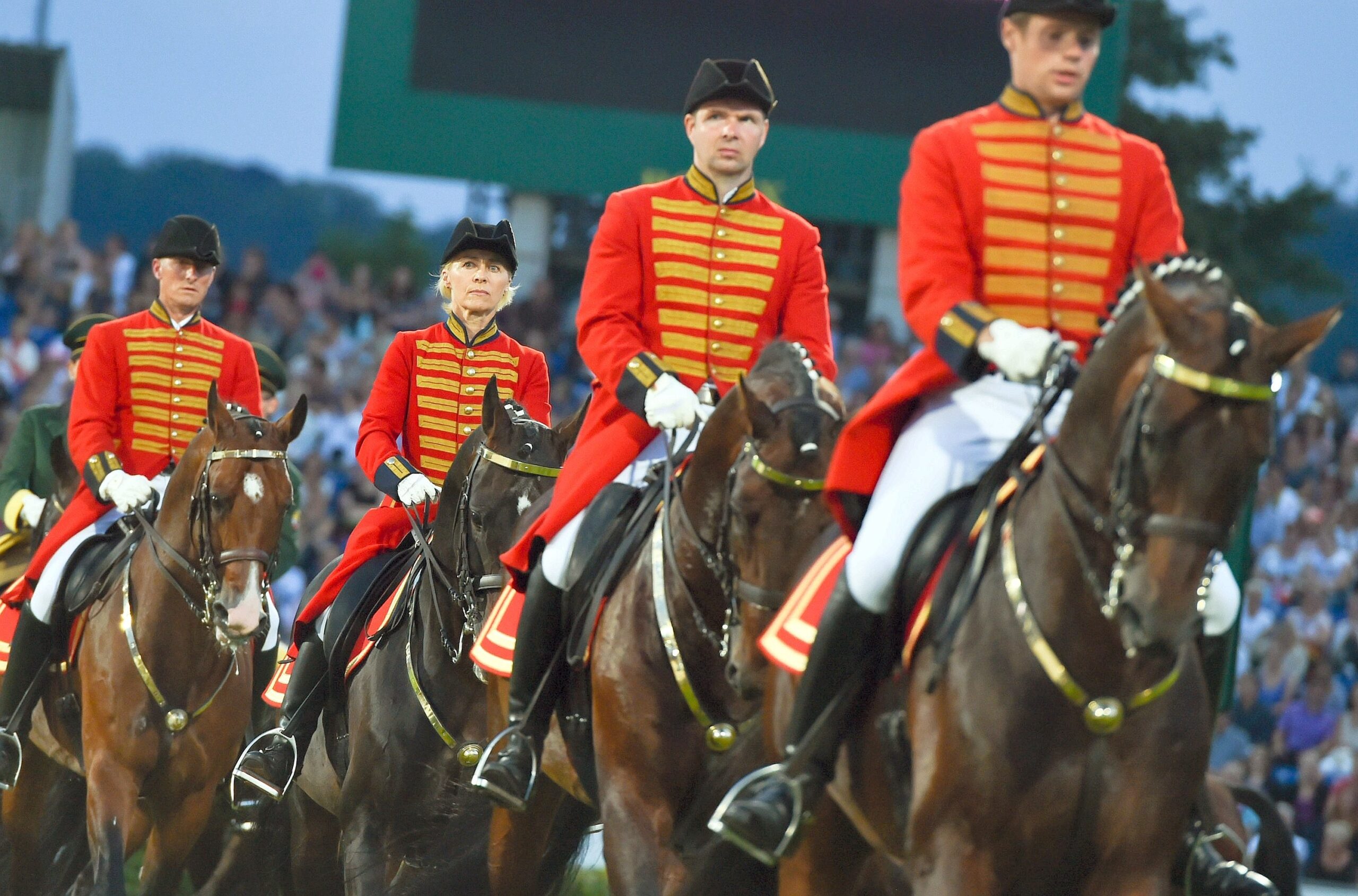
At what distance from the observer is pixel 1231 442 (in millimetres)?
3570

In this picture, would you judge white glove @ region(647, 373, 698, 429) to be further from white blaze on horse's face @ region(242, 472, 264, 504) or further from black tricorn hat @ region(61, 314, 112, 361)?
black tricorn hat @ region(61, 314, 112, 361)

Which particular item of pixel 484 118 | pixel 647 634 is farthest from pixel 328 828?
pixel 484 118

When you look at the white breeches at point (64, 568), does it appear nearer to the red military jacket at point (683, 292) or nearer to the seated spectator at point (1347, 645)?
the red military jacket at point (683, 292)

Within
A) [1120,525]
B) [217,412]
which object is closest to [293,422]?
[217,412]

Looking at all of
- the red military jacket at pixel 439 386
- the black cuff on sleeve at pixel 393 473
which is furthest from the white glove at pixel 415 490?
the red military jacket at pixel 439 386

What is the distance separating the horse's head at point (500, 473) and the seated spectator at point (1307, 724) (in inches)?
302

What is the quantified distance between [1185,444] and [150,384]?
19.3ft

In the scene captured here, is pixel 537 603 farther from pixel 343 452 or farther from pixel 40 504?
pixel 343 452

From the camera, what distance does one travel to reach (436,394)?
7.96 m

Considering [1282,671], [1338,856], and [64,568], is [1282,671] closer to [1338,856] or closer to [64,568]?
[1338,856]

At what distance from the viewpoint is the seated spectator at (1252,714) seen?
1344 centimetres

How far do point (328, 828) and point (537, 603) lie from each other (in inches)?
101

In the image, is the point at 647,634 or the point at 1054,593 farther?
the point at 647,634

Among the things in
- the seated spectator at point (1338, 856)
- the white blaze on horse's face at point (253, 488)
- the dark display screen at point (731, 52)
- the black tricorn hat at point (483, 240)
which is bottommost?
the seated spectator at point (1338, 856)
